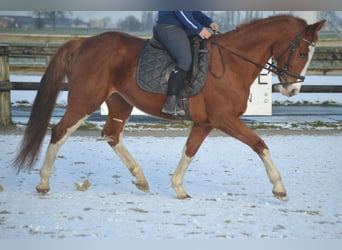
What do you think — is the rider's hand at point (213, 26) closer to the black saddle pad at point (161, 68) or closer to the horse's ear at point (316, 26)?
the black saddle pad at point (161, 68)

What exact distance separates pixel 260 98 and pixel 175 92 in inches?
93.2

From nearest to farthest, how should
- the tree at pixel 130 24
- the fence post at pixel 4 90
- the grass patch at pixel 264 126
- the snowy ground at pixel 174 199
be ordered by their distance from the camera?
the snowy ground at pixel 174 199 < the tree at pixel 130 24 < the fence post at pixel 4 90 < the grass patch at pixel 264 126

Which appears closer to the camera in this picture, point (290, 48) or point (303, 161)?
point (290, 48)

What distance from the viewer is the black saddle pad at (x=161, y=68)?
3.96m

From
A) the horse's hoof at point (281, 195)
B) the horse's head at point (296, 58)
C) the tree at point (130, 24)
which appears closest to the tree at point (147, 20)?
the tree at point (130, 24)

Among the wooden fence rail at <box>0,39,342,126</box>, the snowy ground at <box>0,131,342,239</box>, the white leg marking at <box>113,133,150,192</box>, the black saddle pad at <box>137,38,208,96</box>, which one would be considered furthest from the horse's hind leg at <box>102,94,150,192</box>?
the wooden fence rail at <box>0,39,342,126</box>

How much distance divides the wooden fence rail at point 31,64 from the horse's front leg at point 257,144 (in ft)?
8.72

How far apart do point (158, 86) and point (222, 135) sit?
2.99 metres

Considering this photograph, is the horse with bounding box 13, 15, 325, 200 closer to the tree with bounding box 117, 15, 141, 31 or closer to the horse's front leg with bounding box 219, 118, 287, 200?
the horse's front leg with bounding box 219, 118, 287, 200

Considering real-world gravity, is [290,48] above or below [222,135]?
above

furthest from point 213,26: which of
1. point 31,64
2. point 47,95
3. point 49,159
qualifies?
point 31,64

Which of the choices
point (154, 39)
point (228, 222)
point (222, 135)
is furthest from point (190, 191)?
point (222, 135)

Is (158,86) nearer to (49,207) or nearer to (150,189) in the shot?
(150,189)

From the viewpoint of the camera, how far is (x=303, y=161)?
5.35 m
